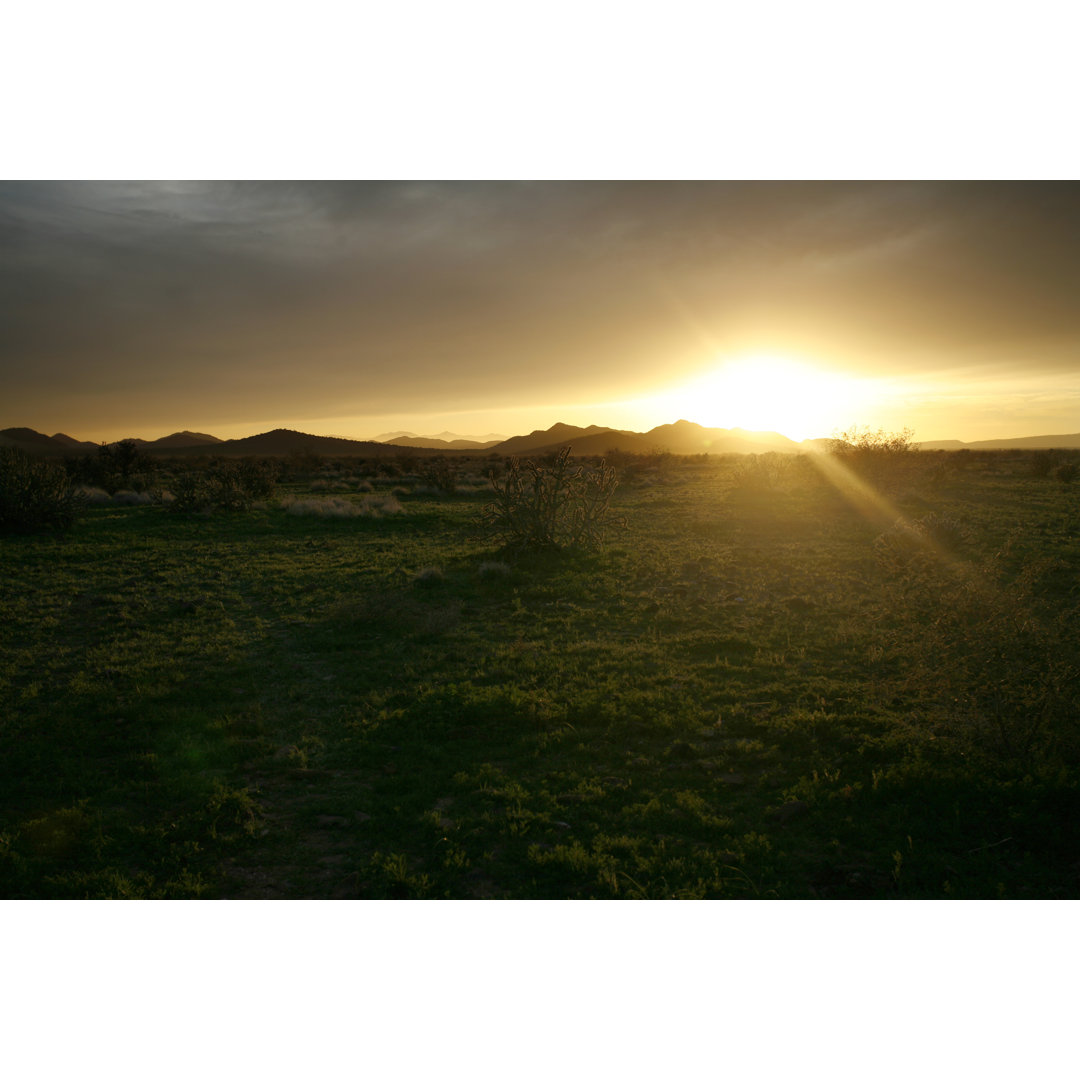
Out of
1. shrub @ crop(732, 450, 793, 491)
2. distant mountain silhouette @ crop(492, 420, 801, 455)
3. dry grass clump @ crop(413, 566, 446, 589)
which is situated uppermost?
distant mountain silhouette @ crop(492, 420, 801, 455)

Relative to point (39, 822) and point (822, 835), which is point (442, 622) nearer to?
point (39, 822)

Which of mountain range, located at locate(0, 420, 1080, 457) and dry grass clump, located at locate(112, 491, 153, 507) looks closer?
dry grass clump, located at locate(112, 491, 153, 507)

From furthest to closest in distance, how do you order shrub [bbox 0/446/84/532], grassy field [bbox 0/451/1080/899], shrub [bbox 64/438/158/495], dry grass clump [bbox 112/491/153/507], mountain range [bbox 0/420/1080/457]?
mountain range [bbox 0/420/1080/457] < shrub [bbox 64/438/158/495] < dry grass clump [bbox 112/491/153/507] < shrub [bbox 0/446/84/532] < grassy field [bbox 0/451/1080/899]

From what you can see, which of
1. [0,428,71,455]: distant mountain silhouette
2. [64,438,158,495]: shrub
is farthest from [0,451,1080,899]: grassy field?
[64,438,158,495]: shrub

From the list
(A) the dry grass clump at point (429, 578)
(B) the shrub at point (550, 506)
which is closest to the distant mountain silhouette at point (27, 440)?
(A) the dry grass clump at point (429, 578)

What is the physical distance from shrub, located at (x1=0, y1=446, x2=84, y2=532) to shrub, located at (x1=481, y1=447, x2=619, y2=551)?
12.2 meters

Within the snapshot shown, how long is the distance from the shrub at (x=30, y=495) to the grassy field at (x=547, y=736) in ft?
19.9

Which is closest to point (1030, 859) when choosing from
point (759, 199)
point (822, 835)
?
point (822, 835)

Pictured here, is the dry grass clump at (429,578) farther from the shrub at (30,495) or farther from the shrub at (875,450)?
the shrub at (875,450)

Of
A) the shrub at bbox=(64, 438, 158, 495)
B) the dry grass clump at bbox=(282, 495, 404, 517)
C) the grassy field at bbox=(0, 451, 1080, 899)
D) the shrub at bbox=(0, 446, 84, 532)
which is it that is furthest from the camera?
the shrub at bbox=(64, 438, 158, 495)

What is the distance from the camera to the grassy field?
14.5ft

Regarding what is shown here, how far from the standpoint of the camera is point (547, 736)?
6.23 meters

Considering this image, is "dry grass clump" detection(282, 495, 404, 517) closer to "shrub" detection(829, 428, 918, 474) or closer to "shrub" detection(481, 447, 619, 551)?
"shrub" detection(481, 447, 619, 551)

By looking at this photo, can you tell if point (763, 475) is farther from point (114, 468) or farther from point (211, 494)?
point (114, 468)
